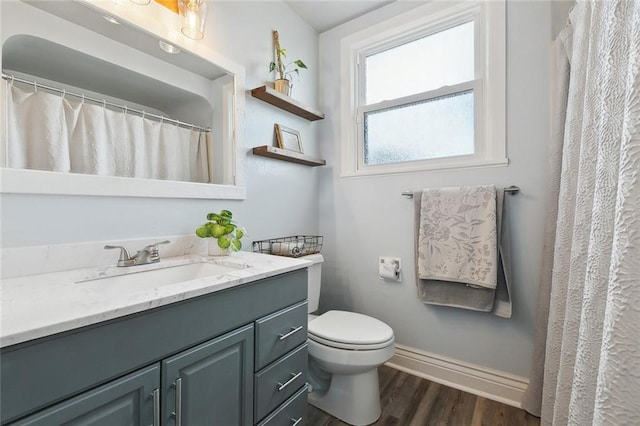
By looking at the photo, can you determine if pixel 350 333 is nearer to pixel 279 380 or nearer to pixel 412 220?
pixel 279 380

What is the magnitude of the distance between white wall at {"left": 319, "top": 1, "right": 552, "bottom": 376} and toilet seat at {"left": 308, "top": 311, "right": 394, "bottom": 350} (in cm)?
45

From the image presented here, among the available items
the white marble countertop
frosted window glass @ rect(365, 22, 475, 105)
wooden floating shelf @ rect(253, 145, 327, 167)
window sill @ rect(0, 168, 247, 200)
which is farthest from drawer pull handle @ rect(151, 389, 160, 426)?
frosted window glass @ rect(365, 22, 475, 105)

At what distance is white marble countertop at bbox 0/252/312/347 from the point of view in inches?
20.9

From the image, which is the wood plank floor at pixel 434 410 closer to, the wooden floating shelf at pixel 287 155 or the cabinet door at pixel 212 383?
the cabinet door at pixel 212 383

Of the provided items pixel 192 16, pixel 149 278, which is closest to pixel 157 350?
pixel 149 278

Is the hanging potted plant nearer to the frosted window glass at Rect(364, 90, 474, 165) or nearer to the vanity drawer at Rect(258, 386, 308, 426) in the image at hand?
the frosted window glass at Rect(364, 90, 474, 165)

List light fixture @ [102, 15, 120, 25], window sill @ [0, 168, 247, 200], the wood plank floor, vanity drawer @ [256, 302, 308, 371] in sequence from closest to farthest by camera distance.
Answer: window sill @ [0, 168, 247, 200] < vanity drawer @ [256, 302, 308, 371] < light fixture @ [102, 15, 120, 25] < the wood plank floor

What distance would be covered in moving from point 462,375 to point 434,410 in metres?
0.31

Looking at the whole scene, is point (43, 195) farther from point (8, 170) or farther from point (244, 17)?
point (244, 17)

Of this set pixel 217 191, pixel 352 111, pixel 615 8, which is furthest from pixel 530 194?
pixel 217 191

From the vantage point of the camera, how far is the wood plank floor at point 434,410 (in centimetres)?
139

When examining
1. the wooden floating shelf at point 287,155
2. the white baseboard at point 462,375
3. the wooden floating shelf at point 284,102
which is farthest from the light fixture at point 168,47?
the white baseboard at point 462,375

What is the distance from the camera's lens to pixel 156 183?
1198 millimetres

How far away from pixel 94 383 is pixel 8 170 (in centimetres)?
73
